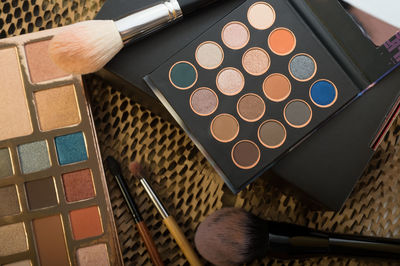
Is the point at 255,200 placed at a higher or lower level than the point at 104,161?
lower

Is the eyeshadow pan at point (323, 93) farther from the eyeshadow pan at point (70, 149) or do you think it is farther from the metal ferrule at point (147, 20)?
the eyeshadow pan at point (70, 149)

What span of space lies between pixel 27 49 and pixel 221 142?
16.0 inches

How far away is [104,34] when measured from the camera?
0.63m

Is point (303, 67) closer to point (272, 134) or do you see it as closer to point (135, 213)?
point (272, 134)

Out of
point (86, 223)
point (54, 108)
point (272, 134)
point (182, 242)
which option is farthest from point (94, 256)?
point (272, 134)

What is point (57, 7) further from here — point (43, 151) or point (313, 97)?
point (313, 97)

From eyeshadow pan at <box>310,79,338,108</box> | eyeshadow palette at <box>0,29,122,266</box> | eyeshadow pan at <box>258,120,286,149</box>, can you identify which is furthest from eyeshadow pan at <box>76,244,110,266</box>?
eyeshadow pan at <box>310,79,338,108</box>

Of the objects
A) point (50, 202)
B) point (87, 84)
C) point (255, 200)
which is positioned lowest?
point (255, 200)

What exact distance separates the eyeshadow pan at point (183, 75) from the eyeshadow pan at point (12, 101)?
0.97 ft

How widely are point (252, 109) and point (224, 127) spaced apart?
0.06 m

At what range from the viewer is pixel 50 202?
0.73 metres

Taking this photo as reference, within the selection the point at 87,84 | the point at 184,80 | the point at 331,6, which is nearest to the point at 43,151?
the point at 87,84

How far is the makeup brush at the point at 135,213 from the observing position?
74 cm

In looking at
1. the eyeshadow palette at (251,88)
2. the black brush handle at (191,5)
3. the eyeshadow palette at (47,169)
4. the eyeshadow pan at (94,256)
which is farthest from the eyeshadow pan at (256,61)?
the eyeshadow pan at (94,256)
